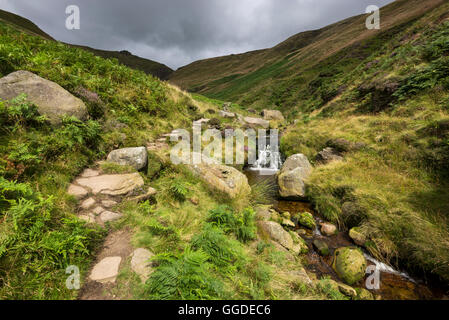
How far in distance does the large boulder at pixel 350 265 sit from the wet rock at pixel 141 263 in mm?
4834

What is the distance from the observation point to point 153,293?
2125 millimetres

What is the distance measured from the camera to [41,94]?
15.2ft

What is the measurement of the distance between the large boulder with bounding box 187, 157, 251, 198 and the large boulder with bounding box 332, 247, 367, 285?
3267mm

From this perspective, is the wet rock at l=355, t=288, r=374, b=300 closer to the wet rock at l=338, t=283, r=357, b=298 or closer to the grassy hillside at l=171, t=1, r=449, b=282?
the wet rock at l=338, t=283, r=357, b=298

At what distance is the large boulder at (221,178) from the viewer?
5.56 metres

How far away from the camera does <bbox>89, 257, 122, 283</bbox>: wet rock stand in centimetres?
224

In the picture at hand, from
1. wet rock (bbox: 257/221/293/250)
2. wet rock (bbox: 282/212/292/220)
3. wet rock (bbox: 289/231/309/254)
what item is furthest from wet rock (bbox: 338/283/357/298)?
wet rock (bbox: 282/212/292/220)

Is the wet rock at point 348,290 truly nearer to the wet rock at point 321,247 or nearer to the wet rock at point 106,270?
the wet rock at point 321,247

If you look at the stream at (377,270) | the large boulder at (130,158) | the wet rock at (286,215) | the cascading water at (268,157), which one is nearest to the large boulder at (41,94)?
the large boulder at (130,158)

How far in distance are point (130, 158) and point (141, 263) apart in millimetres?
3197

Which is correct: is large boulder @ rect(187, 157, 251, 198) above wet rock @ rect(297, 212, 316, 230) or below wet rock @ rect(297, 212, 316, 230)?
above

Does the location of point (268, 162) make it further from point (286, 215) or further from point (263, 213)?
point (263, 213)
